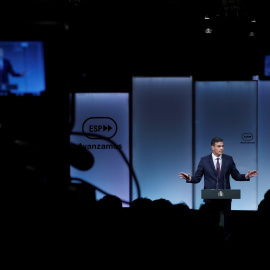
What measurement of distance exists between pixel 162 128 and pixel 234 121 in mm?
1422

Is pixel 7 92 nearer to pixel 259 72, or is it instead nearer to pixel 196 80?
pixel 196 80

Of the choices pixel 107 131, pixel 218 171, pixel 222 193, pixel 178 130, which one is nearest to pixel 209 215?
pixel 222 193

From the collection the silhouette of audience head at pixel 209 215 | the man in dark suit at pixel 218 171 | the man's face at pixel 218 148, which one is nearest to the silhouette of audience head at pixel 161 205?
the silhouette of audience head at pixel 209 215

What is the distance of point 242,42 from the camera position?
22.3 ft

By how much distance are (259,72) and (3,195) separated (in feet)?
20.6

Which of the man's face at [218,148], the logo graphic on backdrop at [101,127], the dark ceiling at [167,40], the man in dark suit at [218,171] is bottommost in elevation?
the man in dark suit at [218,171]

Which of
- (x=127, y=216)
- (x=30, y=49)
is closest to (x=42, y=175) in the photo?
(x=30, y=49)

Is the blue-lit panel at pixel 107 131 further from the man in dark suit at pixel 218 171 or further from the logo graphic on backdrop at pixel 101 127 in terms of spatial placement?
the man in dark suit at pixel 218 171

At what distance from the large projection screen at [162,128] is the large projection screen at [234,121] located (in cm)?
24

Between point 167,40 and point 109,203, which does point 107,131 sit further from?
point 109,203

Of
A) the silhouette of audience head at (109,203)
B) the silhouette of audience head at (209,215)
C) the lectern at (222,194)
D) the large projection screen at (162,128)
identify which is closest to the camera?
the silhouette of audience head at (209,215)

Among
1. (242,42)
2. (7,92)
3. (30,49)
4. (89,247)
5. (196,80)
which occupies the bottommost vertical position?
(89,247)

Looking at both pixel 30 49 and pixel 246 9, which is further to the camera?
pixel 246 9

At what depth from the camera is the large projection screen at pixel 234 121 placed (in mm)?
7016
